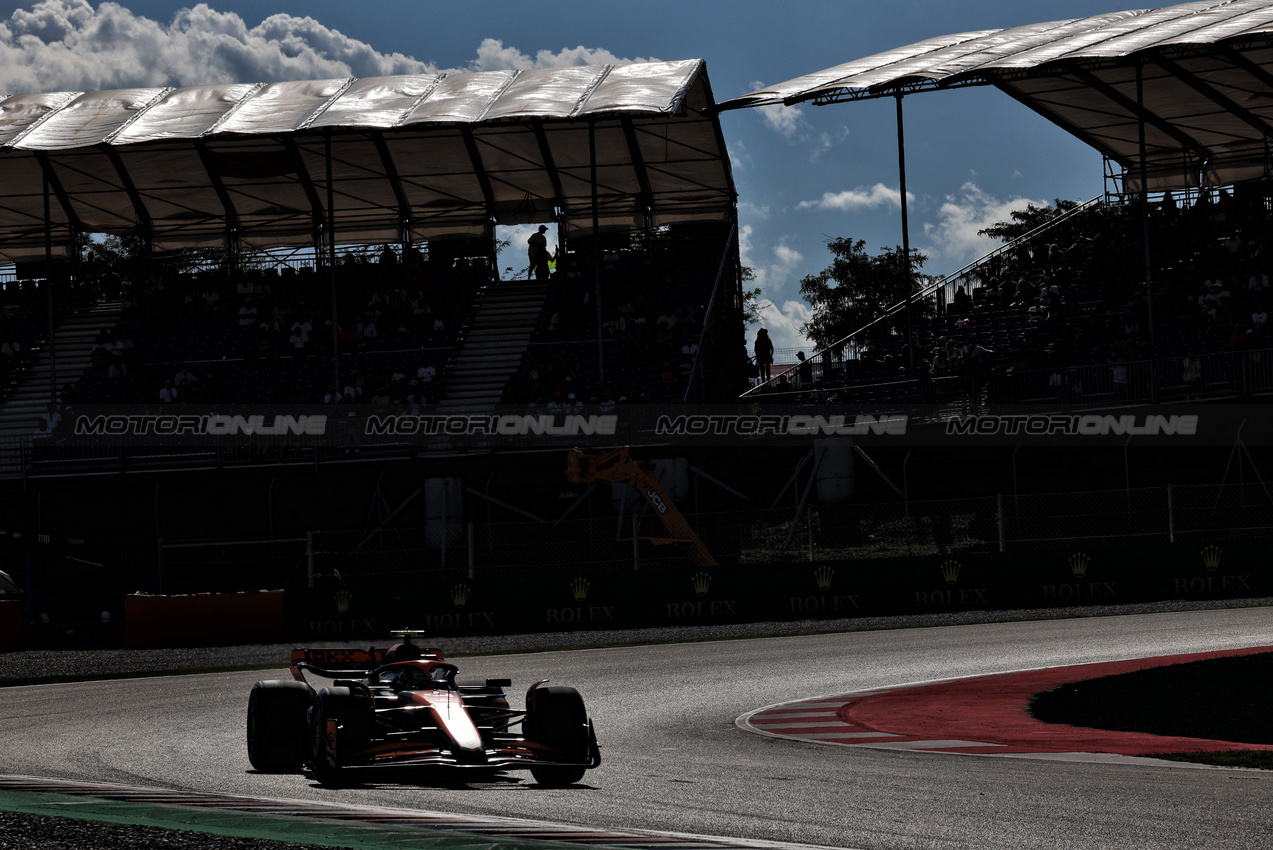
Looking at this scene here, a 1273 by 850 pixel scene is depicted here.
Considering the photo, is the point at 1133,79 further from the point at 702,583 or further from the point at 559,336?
the point at 702,583

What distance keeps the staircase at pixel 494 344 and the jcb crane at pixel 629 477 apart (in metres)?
6.61

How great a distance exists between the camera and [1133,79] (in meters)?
32.7

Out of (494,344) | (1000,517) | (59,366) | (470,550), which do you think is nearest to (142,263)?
(59,366)

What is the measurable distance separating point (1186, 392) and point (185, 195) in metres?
27.3

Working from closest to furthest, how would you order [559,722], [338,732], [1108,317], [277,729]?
[338,732]
[559,722]
[277,729]
[1108,317]

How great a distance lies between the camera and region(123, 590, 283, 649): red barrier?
77.8 feet

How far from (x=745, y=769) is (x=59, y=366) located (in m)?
31.6

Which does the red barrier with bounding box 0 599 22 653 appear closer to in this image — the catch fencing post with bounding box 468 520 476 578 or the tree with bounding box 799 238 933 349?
the catch fencing post with bounding box 468 520 476 578

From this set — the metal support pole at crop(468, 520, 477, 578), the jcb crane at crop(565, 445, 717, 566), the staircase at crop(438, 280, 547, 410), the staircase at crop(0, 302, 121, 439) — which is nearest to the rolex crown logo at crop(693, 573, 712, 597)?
the jcb crane at crop(565, 445, 717, 566)

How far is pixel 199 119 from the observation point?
31.4 metres

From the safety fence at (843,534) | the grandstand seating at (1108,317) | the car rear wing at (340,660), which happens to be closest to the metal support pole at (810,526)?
the safety fence at (843,534)

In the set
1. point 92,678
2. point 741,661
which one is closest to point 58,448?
point 92,678

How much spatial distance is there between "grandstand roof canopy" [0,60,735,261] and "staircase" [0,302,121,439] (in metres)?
3.21

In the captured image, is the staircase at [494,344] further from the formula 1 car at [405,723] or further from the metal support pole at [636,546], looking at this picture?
the formula 1 car at [405,723]
